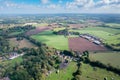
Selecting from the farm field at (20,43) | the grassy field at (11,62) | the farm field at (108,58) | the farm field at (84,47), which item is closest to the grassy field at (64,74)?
the farm field at (108,58)

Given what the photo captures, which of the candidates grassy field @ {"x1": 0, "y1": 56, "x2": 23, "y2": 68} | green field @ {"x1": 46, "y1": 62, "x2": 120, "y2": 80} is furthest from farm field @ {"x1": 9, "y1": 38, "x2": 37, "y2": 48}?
green field @ {"x1": 46, "y1": 62, "x2": 120, "y2": 80}

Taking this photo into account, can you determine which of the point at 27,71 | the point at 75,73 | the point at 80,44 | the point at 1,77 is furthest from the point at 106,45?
the point at 1,77

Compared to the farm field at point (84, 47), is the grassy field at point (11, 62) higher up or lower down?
lower down

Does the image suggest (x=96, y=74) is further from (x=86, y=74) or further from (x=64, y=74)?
(x=64, y=74)

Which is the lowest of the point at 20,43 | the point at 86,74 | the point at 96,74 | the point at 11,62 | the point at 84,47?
the point at 11,62

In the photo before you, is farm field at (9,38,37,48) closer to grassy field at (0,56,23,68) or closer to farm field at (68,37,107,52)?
grassy field at (0,56,23,68)

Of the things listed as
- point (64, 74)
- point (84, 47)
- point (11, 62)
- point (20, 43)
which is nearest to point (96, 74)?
point (64, 74)

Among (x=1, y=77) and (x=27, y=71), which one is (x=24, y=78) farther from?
(x=1, y=77)

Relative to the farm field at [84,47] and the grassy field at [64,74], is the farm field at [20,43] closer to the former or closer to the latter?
the farm field at [84,47]
